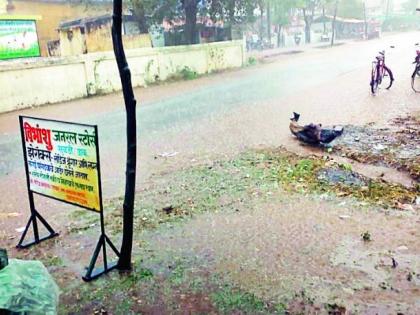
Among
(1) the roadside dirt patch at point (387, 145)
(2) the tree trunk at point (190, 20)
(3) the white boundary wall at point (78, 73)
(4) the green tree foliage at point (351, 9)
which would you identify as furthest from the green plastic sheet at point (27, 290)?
(4) the green tree foliage at point (351, 9)

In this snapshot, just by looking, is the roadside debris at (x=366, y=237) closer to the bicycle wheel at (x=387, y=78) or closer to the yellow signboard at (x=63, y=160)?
the yellow signboard at (x=63, y=160)

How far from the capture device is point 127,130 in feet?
11.4

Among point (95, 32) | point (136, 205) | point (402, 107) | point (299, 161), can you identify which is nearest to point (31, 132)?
point (136, 205)

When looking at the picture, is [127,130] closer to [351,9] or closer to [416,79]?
[416,79]

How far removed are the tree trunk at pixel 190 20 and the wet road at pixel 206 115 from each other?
17.3 ft

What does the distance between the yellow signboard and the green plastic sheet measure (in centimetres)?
106

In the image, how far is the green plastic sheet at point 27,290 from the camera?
227 cm

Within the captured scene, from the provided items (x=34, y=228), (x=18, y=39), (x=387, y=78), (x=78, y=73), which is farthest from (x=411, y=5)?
(x=34, y=228)

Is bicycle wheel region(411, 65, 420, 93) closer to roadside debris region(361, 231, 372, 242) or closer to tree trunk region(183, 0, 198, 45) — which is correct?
roadside debris region(361, 231, 372, 242)

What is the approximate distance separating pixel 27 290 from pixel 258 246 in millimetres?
2269

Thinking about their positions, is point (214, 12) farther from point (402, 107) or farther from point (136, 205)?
point (136, 205)

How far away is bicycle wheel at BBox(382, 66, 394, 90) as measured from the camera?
14.1m

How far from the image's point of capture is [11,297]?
89.3 inches

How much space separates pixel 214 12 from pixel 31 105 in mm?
11830
